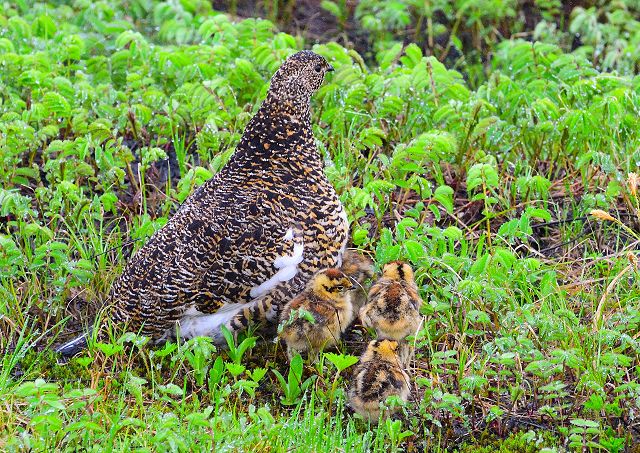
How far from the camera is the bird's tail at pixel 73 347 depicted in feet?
17.6

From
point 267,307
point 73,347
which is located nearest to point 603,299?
point 267,307

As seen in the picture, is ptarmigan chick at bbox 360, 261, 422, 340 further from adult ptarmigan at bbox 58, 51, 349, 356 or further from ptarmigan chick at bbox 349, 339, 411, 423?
→ adult ptarmigan at bbox 58, 51, 349, 356

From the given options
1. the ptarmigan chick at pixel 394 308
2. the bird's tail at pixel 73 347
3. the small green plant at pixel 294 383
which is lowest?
the bird's tail at pixel 73 347

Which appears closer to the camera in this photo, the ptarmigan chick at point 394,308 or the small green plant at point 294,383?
the ptarmigan chick at point 394,308

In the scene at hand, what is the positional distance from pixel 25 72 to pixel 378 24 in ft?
11.6

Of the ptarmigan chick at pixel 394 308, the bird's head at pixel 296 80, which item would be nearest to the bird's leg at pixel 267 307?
the ptarmigan chick at pixel 394 308

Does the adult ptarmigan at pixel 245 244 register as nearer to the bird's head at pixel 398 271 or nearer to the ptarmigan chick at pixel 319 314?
the ptarmigan chick at pixel 319 314

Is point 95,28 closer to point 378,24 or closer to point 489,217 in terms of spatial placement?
point 378,24

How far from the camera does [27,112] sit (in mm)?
6504

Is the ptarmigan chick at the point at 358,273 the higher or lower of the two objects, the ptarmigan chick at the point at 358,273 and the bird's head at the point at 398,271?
the lower

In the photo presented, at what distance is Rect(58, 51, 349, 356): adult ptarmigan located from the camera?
5246mm

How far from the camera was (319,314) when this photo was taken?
507cm

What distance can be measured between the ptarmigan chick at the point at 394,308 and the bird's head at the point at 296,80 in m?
1.15

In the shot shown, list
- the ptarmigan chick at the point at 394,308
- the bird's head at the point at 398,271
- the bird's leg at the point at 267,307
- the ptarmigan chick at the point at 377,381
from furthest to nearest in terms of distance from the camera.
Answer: the bird's leg at the point at 267,307, the bird's head at the point at 398,271, the ptarmigan chick at the point at 394,308, the ptarmigan chick at the point at 377,381
